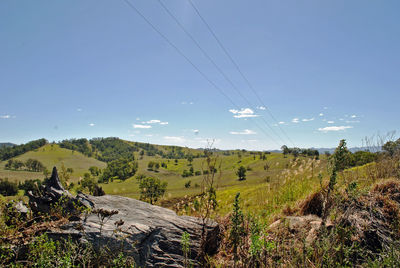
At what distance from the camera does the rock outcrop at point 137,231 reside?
12.0ft

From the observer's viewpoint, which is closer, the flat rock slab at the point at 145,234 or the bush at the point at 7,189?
the flat rock slab at the point at 145,234

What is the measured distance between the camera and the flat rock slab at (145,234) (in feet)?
12.0

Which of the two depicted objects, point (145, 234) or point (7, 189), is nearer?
point (145, 234)

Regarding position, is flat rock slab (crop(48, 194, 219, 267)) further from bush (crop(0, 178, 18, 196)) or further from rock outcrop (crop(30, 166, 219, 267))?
bush (crop(0, 178, 18, 196))

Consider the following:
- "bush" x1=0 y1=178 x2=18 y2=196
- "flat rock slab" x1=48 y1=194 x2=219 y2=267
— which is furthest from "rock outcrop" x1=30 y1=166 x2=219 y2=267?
"bush" x1=0 y1=178 x2=18 y2=196

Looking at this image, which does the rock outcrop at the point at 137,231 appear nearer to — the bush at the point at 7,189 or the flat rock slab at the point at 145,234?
the flat rock slab at the point at 145,234

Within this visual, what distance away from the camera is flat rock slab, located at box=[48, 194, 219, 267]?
144 inches

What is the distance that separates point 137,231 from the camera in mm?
3965

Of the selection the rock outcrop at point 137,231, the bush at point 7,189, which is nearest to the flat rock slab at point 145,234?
the rock outcrop at point 137,231

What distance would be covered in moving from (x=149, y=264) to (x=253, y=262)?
1.89m

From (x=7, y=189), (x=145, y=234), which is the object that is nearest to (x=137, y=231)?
(x=145, y=234)

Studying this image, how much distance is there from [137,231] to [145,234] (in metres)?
0.17

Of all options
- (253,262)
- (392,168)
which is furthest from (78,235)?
(392,168)

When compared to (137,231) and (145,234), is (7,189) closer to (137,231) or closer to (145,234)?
(137,231)
